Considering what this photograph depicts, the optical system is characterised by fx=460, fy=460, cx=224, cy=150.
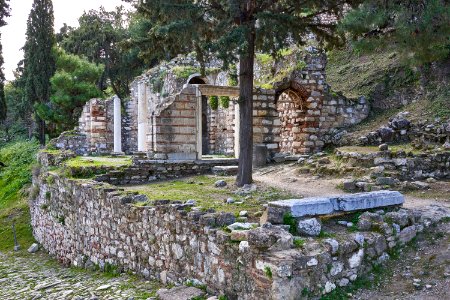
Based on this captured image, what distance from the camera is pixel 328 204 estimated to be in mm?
5980

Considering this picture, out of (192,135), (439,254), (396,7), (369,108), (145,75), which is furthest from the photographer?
(145,75)

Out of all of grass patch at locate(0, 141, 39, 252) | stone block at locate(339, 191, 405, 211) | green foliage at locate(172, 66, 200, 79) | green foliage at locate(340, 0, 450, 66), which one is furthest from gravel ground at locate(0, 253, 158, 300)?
green foliage at locate(172, 66, 200, 79)

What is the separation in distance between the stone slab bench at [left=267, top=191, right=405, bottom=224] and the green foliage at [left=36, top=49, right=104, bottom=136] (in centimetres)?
2244

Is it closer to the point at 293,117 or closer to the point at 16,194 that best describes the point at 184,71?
the point at 293,117

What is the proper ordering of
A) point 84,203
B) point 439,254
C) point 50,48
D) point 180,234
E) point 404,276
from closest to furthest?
1. point 404,276
2. point 439,254
3. point 180,234
4. point 84,203
5. point 50,48

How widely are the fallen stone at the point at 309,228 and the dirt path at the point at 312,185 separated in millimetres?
2699

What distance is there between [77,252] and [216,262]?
622 centimetres

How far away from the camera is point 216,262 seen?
18.5 feet

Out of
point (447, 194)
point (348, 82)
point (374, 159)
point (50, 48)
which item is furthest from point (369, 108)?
point (50, 48)

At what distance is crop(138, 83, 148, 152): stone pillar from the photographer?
18.6m

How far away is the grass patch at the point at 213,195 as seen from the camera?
307 inches

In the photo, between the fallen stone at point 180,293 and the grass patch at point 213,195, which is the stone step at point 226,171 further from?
the fallen stone at point 180,293

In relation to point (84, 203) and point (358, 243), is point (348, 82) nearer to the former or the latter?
point (84, 203)

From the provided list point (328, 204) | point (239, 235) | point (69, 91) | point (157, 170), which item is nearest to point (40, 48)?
point (69, 91)
